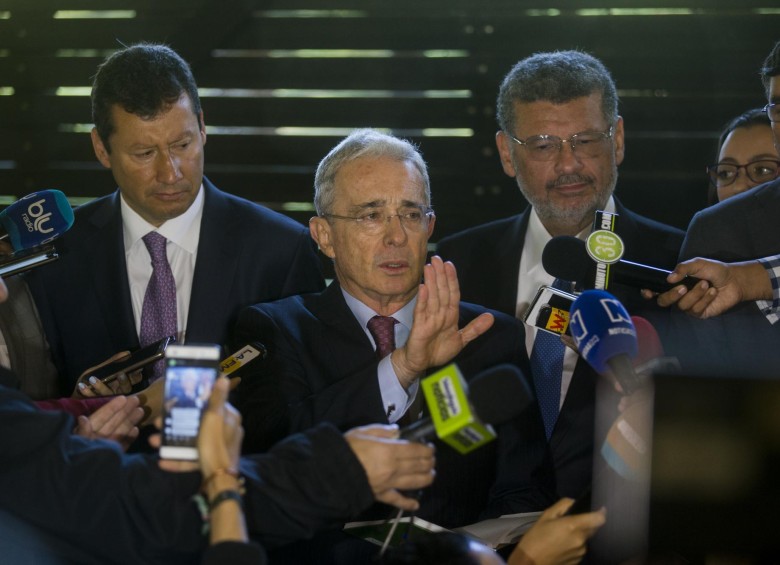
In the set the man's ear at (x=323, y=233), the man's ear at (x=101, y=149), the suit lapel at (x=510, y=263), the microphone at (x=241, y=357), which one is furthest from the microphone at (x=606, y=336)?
the man's ear at (x=101, y=149)

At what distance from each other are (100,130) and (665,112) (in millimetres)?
2555

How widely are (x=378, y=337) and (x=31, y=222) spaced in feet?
3.13

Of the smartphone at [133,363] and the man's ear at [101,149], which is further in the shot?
the man's ear at [101,149]

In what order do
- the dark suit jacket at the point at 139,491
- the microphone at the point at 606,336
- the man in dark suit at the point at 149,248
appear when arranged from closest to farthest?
the dark suit jacket at the point at 139,491 < the microphone at the point at 606,336 < the man in dark suit at the point at 149,248

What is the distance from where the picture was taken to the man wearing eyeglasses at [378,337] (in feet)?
8.96

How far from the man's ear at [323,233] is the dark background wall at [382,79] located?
6.09 ft

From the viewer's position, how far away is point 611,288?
3.43m

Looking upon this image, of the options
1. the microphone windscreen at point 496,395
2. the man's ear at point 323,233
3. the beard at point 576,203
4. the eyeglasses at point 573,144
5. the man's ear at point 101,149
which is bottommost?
the microphone windscreen at point 496,395

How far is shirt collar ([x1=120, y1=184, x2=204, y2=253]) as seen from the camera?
11.5 feet

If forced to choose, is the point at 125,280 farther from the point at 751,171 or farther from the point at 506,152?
the point at 751,171

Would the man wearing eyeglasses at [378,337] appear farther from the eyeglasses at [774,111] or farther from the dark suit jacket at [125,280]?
the eyeglasses at [774,111]

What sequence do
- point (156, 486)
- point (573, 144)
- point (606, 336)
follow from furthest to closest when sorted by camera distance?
1. point (573, 144)
2. point (606, 336)
3. point (156, 486)

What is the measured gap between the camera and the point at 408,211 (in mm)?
3020

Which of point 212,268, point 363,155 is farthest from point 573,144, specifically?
point 212,268
